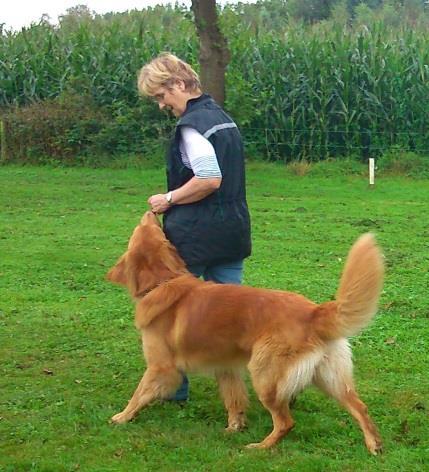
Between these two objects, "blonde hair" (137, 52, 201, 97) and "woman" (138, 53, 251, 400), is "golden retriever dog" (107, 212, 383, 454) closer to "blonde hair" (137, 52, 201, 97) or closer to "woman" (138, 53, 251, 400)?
"woman" (138, 53, 251, 400)

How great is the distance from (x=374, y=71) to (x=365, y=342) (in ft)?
44.8

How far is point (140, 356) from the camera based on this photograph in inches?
247

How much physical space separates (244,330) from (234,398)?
0.61m

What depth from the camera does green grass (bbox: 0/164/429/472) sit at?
4.57 metres

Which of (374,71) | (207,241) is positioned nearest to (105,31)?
(374,71)

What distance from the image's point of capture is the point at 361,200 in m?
14.4

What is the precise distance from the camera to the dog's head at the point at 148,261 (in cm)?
496

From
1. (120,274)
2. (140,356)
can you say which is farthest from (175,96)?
(140,356)

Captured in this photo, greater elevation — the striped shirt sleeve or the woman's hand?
the striped shirt sleeve

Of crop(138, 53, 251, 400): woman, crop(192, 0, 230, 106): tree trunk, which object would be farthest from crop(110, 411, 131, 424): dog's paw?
crop(192, 0, 230, 106): tree trunk

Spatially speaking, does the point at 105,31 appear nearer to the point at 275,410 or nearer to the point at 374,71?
the point at 374,71

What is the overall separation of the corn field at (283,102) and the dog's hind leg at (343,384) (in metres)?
13.9

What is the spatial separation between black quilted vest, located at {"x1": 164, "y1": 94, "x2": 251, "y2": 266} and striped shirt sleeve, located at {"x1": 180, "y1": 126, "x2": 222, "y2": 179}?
0.07 metres

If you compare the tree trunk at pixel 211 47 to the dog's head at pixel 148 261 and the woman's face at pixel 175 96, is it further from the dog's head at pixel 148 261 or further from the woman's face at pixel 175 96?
the dog's head at pixel 148 261
